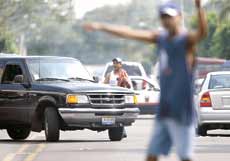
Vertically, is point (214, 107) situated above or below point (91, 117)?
above

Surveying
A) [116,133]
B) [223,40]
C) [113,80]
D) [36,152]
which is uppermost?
[223,40]

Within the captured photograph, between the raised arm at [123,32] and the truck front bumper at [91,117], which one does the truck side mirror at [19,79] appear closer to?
the truck front bumper at [91,117]

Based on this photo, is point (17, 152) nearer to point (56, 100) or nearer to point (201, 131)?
point (56, 100)

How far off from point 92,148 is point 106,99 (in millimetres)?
1941

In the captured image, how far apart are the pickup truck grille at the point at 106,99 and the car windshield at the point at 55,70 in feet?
3.28

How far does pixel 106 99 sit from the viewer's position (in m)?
23.4

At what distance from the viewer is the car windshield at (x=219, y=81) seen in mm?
25719

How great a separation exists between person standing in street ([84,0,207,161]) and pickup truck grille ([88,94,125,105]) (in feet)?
37.0

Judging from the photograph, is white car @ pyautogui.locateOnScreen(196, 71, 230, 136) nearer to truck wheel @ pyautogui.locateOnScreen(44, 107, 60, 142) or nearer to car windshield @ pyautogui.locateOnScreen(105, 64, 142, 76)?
truck wheel @ pyautogui.locateOnScreen(44, 107, 60, 142)

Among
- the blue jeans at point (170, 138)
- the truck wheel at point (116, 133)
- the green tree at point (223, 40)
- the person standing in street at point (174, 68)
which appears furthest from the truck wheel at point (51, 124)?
the green tree at point (223, 40)

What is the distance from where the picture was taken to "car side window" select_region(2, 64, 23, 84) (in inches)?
967

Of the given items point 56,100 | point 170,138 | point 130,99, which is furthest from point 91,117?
point 170,138

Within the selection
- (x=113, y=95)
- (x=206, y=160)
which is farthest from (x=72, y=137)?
(x=206, y=160)

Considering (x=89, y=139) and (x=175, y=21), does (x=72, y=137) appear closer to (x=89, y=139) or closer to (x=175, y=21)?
(x=89, y=139)
